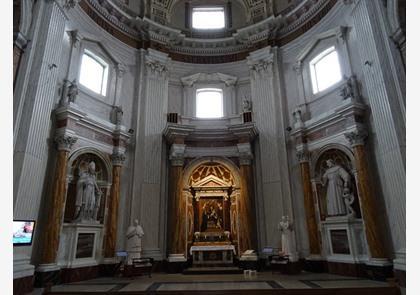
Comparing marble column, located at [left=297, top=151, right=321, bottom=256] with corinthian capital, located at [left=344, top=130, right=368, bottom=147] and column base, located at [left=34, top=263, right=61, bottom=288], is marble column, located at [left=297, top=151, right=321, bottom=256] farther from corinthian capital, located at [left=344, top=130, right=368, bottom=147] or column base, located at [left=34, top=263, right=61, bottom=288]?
column base, located at [left=34, top=263, right=61, bottom=288]

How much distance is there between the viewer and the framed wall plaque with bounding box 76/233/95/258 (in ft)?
29.2

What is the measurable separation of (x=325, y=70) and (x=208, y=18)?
691 centimetres

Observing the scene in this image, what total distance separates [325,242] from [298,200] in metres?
1.75

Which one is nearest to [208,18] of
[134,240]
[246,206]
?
[246,206]

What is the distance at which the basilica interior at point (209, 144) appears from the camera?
307 inches

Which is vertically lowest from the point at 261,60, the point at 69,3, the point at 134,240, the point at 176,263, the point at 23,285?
the point at 23,285

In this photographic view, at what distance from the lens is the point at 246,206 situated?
10875 millimetres

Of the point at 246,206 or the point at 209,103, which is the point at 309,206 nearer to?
the point at 246,206

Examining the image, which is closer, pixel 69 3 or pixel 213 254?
pixel 69 3

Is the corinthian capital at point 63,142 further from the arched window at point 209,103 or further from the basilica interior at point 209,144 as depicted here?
the arched window at point 209,103

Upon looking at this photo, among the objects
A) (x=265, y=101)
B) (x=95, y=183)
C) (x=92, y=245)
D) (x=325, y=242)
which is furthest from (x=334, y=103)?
(x=92, y=245)

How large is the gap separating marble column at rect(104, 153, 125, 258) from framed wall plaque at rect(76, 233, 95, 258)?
1.65ft

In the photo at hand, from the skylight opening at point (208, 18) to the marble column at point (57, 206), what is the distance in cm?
911

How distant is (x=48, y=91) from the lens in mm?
8297
